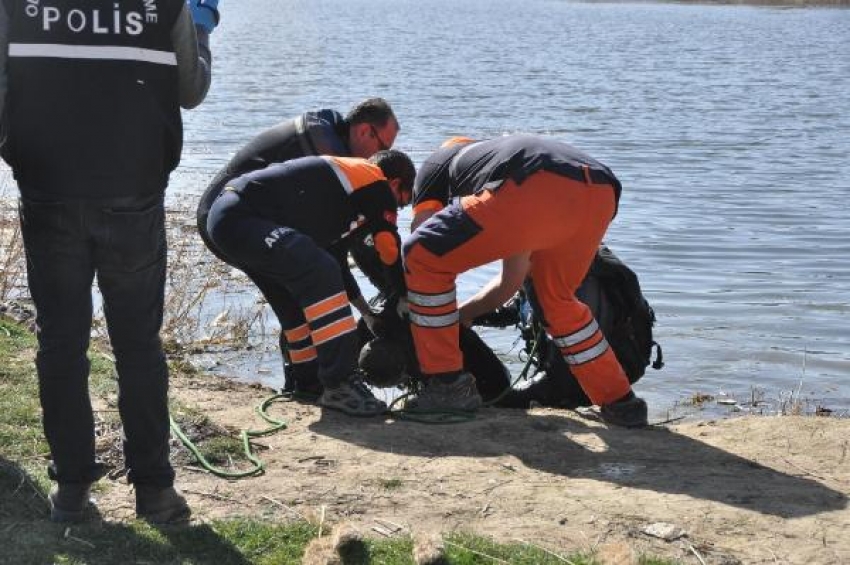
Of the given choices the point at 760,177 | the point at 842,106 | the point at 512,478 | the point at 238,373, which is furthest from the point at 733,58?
the point at 512,478

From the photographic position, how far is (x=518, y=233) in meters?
6.35

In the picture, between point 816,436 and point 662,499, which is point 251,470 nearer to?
point 662,499

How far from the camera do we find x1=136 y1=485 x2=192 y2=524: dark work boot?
16.0 ft

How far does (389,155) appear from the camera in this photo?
695 centimetres

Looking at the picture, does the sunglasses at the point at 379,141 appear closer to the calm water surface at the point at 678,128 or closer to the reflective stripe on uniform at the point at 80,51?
the calm water surface at the point at 678,128

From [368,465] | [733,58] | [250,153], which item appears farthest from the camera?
[733,58]

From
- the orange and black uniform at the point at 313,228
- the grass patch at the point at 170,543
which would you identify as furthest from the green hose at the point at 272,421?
the grass patch at the point at 170,543

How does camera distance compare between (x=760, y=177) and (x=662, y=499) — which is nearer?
(x=662, y=499)

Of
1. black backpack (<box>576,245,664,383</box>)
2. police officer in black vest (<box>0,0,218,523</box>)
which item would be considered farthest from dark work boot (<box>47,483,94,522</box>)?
black backpack (<box>576,245,664,383</box>)

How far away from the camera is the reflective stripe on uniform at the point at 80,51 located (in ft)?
14.3

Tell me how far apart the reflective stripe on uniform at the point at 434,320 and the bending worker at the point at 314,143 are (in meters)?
0.80

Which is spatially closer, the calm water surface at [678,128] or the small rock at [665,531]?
the small rock at [665,531]

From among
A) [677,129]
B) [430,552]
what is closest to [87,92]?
[430,552]

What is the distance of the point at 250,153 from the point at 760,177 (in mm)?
11324
